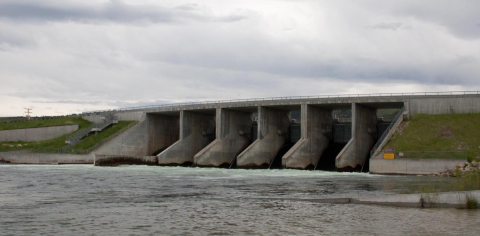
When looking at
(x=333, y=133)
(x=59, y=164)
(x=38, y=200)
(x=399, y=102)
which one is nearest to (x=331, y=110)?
(x=333, y=133)

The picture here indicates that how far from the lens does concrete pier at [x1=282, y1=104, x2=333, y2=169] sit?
5156cm

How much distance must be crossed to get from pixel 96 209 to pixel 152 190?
26.8 feet

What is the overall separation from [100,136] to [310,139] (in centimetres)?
2791

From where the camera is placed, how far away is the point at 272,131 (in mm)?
59562

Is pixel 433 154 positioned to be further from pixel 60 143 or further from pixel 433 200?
pixel 60 143

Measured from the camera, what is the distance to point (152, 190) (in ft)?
95.4

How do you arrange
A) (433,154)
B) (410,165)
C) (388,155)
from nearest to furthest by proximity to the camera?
(433,154)
(410,165)
(388,155)

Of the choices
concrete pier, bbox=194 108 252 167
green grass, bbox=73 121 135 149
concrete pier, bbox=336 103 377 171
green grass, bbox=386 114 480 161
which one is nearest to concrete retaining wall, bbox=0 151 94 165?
green grass, bbox=73 121 135 149

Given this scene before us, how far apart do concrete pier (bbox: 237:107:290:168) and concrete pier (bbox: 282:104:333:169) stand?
5.20 metres

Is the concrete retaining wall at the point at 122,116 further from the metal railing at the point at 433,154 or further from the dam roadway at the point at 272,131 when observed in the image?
the metal railing at the point at 433,154

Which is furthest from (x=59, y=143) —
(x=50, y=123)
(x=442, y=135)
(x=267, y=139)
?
(x=442, y=135)

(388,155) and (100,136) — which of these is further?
(100,136)

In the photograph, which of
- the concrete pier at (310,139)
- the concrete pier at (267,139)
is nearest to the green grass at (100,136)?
the concrete pier at (267,139)

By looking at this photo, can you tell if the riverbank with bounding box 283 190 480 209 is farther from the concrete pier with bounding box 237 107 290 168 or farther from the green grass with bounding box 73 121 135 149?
the green grass with bounding box 73 121 135 149
